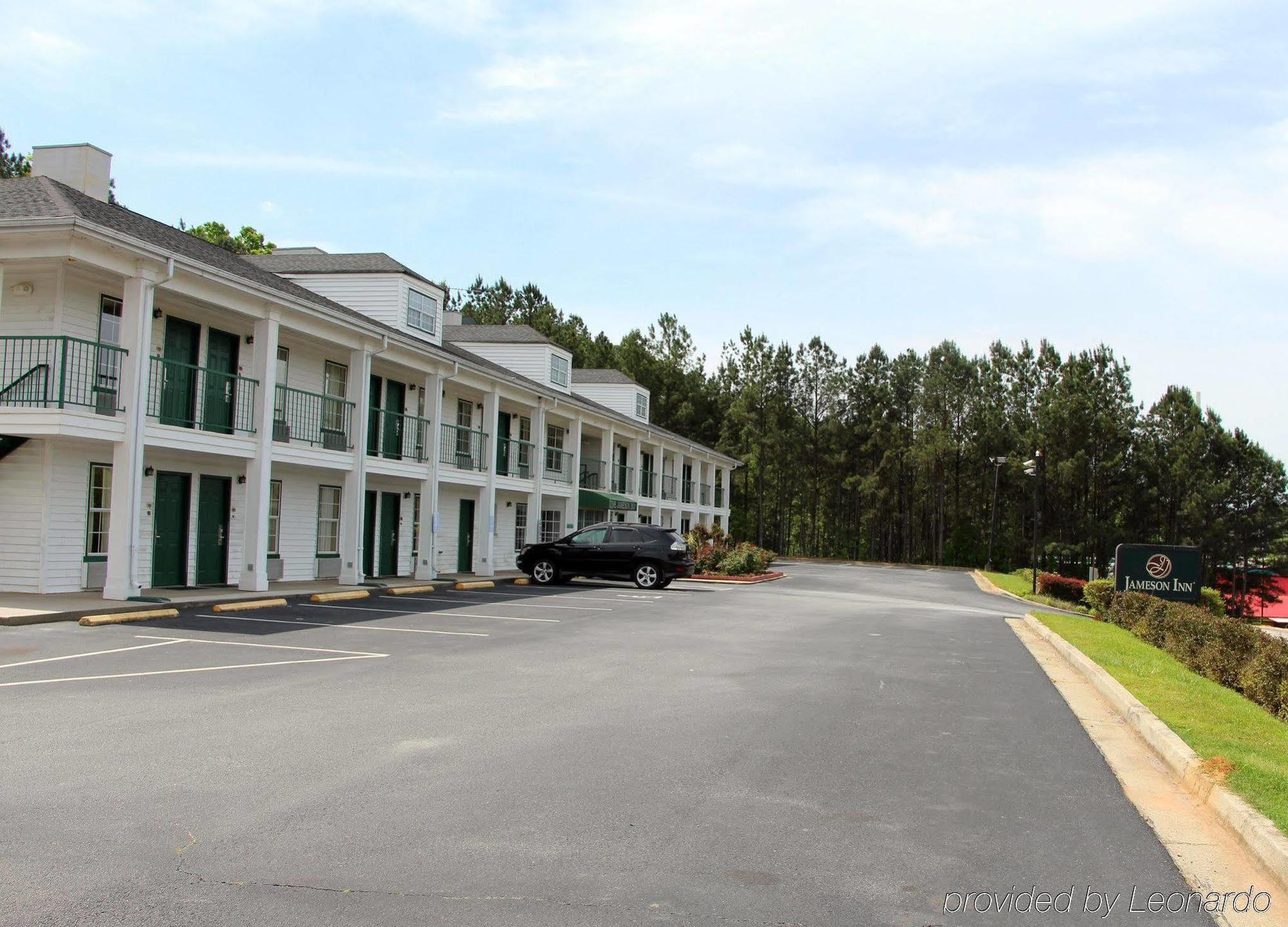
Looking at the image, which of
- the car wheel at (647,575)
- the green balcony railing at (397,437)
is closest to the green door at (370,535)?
the green balcony railing at (397,437)

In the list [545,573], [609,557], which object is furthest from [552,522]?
[609,557]

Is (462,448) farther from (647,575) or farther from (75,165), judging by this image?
(75,165)

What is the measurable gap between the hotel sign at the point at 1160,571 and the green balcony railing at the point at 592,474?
65.4 feet

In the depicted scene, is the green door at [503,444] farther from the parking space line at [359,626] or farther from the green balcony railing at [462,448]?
the parking space line at [359,626]

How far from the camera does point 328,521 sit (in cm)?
2422

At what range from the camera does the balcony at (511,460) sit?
3134cm

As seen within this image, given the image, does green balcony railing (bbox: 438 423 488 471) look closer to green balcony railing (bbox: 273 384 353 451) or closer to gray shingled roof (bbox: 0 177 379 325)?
green balcony railing (bbox: 273 384 353 451)

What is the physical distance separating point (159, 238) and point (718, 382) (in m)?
65.0

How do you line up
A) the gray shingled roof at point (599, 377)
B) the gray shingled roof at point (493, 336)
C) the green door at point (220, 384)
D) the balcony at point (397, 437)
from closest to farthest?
A: the green door at point (220, 384) → the balcony at point (397, 437) → the gray shingled roof at point (493, 336) → the gray shingled roof at point (599, 377)

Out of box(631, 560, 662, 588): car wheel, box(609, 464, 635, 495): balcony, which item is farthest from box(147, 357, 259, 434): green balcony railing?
box(609, 464, 635, 495): balcony

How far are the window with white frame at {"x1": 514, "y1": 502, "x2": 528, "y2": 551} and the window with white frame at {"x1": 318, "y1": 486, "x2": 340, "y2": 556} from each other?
32.6ft

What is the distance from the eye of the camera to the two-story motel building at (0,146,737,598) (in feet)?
52.9

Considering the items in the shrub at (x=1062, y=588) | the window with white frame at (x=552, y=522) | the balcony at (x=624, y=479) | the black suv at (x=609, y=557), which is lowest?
the shrub at (x=1062, y=588)

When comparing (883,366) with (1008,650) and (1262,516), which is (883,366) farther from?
(1008,650)
